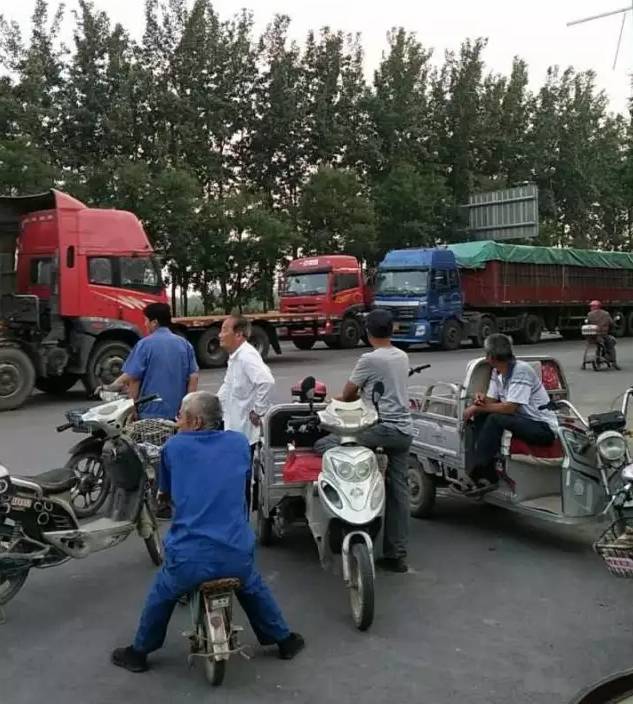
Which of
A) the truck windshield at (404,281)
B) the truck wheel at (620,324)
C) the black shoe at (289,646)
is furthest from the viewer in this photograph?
the truck wheel at (620,324)

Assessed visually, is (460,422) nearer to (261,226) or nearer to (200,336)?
(200,336)

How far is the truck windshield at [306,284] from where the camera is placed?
78.5 feet

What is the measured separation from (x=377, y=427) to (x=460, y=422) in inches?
42.6

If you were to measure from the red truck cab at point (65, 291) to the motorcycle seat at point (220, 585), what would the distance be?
381 inches

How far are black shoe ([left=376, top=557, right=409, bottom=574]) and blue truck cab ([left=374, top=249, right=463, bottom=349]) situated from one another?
18547 millimetres

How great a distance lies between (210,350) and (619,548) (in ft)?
48.7

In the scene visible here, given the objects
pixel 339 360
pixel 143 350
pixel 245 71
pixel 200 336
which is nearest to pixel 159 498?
pixel 143 350

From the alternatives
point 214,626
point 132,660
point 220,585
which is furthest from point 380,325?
point 132,660

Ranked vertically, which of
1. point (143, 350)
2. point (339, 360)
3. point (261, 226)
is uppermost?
point (261, 226)

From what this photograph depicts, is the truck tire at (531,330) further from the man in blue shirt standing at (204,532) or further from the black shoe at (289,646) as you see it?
the man in blue shirt standing at (204,532)

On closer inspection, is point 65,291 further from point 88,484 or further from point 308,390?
point 308,390

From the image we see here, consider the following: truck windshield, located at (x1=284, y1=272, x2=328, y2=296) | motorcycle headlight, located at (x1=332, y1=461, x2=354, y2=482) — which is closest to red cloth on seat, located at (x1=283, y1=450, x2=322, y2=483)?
motorcycle headlight, located at (x1=332, y1=461, x2=354, y2=482)

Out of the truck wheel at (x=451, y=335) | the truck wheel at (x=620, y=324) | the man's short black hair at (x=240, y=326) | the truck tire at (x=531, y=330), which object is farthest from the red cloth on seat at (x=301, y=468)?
the truck wheel at (x=620, y=324)

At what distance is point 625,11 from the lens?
7.70 meters
